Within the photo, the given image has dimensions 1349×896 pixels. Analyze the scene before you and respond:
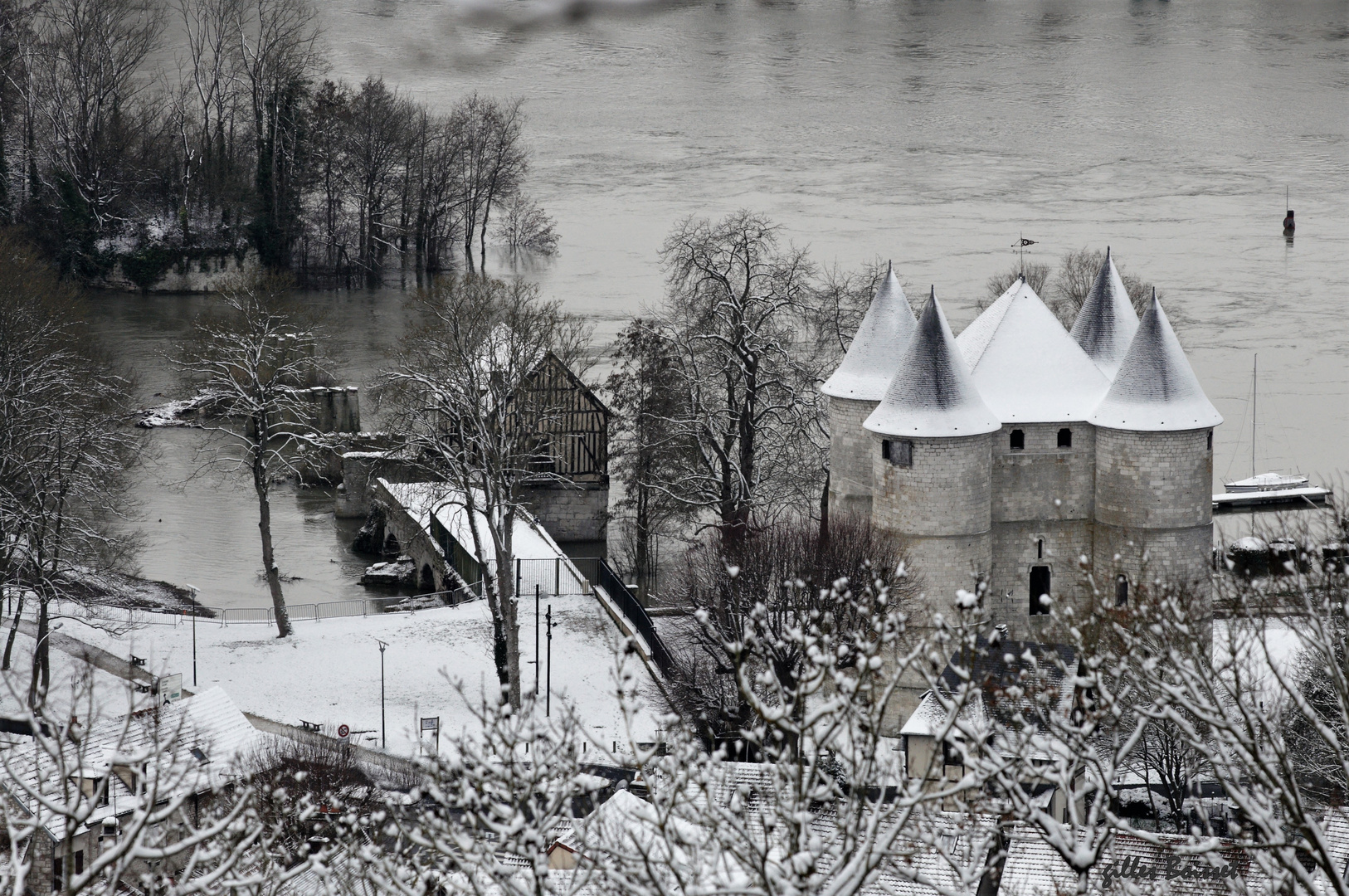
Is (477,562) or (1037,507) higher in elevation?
(1037,507)

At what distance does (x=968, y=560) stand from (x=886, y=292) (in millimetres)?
7129

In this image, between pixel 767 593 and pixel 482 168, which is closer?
pixel 767 593

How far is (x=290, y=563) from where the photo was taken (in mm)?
55906

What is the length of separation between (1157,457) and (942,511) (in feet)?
15.2

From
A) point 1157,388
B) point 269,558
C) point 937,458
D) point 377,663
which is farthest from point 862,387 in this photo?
point 269,558

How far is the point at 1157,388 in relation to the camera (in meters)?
42.3

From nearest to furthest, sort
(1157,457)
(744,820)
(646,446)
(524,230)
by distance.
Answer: (744,820) < (1157,457) < (646,446) < (524,230)

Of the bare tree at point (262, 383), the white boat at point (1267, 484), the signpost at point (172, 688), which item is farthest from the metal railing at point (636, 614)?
the white boat at point (1267, 484)

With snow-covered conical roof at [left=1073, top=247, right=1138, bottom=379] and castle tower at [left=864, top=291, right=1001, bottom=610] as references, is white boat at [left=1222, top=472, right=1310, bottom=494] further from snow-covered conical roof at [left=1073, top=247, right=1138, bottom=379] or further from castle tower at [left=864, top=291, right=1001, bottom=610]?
castle tower at [left=864, top=291, right=1001, bottom=610]

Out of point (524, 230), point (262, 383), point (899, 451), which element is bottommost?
point (899, 451)

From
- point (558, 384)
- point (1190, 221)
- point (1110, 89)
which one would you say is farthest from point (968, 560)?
point (1110, 89)

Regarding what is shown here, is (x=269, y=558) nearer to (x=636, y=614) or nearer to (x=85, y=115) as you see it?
(x=636, y=614)

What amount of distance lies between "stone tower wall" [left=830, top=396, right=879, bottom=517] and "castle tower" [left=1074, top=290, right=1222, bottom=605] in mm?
5280

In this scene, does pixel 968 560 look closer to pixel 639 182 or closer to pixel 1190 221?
pixel 1190 221
